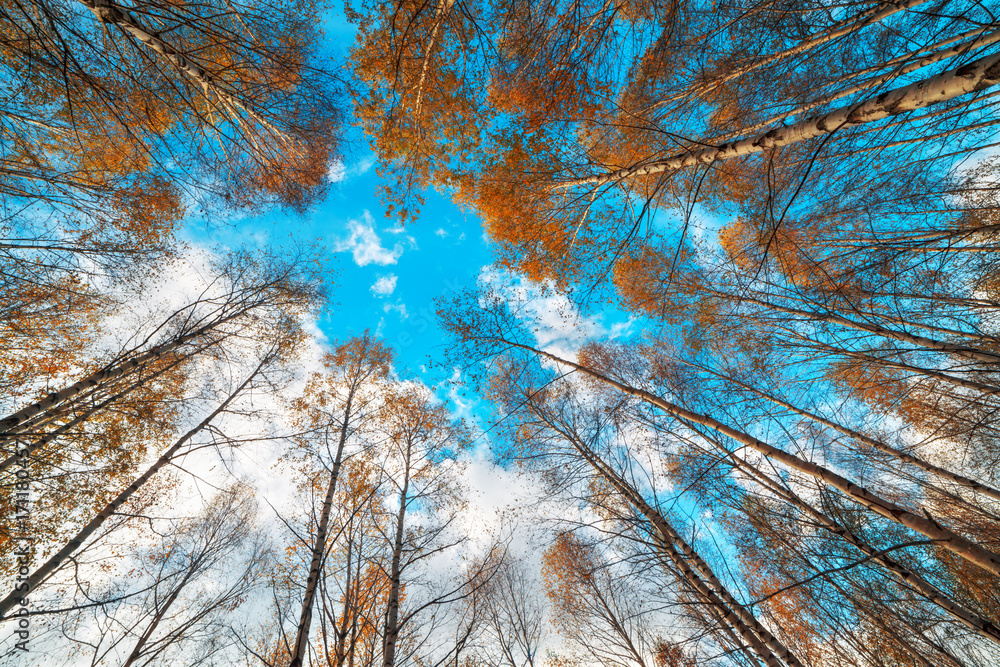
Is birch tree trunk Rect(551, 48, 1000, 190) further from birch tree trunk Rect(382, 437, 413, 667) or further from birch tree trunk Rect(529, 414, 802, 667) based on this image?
birch tree trunk Rect(382, 437, 413, 667)

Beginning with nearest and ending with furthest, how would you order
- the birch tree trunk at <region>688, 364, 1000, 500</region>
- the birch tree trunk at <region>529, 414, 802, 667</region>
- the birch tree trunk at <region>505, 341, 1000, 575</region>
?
the birch tree trunk at <region>505, 341, 1000, 575</region> < the birch tree trunk at <region>529, 414, 802, 667</region> < the birch tree trunk at <region>688, 364, 1000, 500</region>

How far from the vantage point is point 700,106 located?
498 cm

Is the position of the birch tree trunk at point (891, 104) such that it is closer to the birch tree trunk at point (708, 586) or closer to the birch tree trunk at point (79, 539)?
the birch tree trunk at point (708, 586)

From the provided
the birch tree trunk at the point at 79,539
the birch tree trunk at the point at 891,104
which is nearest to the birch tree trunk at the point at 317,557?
the birch tree trunk at the point at 79,539

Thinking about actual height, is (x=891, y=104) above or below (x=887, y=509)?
above

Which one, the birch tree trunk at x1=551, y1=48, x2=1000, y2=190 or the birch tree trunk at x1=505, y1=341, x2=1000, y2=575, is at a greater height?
the birch tree trunk at x1=551, y1=48, x2=1000, y2=190

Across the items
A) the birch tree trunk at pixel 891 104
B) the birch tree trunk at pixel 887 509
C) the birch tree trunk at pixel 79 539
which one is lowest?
the birch tree trunk at pixel 887 509

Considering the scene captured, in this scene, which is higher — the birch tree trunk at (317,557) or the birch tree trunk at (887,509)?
the birch tree trunk at (317,557)

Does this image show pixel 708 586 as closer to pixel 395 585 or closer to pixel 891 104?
pixel 395 585

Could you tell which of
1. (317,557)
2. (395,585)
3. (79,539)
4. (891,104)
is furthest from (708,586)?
(79,539)

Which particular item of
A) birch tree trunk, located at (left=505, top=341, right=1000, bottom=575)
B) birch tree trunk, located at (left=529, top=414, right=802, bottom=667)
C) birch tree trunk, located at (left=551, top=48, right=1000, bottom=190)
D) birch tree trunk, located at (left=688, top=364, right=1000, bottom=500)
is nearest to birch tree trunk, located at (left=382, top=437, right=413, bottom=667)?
birch tree trunk, located at (left=529, top=414, right=802, bottom=667)

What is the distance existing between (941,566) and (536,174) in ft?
36.0

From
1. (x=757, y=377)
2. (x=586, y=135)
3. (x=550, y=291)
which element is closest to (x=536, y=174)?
(x=586, y=135)

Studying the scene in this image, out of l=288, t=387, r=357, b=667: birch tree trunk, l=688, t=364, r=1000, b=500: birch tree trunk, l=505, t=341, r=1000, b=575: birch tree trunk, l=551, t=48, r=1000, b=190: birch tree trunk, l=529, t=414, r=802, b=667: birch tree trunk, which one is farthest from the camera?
l=688, t=364, r=1000, b=500: birch tree trunk
